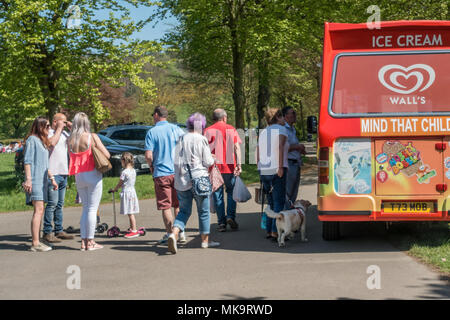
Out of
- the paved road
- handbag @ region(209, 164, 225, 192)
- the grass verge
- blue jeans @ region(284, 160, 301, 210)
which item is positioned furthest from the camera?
blue jeans @ region(284, 160, 301, 210)

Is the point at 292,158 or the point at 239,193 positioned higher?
the point at 292,158

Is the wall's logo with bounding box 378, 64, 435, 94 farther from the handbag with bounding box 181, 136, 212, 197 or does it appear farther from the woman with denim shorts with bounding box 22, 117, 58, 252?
the woman with denim shorts with bounding box 22, 117, 58, 252

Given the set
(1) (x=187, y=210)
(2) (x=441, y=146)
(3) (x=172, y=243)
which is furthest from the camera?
(1) (x=187, y=210)

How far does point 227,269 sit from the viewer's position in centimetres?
698

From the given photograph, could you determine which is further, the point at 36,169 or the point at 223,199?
the point at 223,199

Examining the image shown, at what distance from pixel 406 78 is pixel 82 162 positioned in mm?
4441

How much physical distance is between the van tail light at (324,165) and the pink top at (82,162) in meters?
3.10

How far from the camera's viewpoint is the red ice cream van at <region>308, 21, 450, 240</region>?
7.68 metres

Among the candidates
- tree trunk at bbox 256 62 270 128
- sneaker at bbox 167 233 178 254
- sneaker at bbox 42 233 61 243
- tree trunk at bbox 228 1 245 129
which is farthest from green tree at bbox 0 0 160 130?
sneaker at bbox 167 233 178 254

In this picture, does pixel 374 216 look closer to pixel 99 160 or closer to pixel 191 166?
pixel 191 166

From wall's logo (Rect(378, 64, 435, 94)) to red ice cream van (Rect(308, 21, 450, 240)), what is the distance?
0.01 meters

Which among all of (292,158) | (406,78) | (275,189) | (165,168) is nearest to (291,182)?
(292,158)
